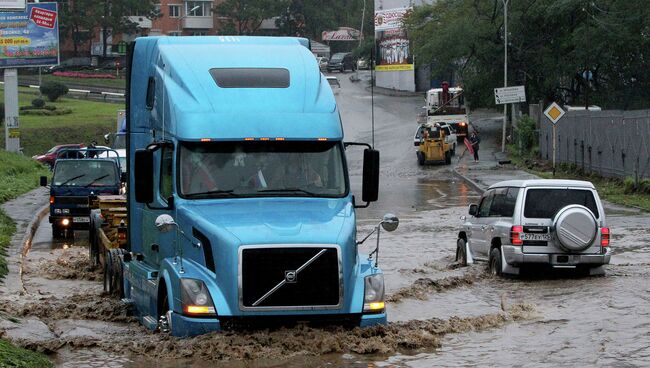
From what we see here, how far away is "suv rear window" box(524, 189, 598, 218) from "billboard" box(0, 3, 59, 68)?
4137 cm

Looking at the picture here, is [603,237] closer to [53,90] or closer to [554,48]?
[554,48]

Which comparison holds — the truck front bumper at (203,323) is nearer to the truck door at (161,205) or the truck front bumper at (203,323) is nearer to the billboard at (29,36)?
the truck door at (161,205)

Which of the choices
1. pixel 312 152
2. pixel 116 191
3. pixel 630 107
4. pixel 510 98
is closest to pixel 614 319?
pixel 312 152

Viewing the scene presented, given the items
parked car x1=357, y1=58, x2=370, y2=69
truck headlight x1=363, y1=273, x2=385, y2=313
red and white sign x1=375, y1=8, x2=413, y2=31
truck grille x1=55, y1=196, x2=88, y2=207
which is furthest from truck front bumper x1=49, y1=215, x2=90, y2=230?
parked car x1=357, y1=58, x2=370, y2=69

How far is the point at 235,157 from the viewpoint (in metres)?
13.2

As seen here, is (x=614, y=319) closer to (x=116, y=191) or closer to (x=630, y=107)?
(x=116, y=191)

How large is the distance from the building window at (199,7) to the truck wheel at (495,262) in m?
101

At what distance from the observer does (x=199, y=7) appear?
121 m

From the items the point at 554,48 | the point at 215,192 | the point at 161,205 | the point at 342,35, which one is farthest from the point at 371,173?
the point at 342,35

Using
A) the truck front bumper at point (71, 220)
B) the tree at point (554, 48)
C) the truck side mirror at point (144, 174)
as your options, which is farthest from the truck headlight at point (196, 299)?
the tree at point (554, 48)

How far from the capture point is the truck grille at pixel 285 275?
39.5ft

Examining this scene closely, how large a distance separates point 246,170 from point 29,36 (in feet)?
155

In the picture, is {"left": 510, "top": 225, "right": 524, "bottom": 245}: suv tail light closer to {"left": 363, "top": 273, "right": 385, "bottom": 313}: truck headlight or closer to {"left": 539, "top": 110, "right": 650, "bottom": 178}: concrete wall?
{"left": 363, "top": 273, "right": 385, "bottom": 313}: truck headlight

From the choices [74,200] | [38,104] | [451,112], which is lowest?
[74,200]
